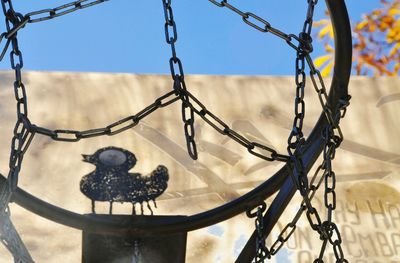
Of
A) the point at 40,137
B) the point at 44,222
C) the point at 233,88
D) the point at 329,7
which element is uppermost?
the point at 233,88

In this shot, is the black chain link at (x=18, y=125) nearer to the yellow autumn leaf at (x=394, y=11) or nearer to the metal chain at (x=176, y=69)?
the metal chain at (x=176, y=69)

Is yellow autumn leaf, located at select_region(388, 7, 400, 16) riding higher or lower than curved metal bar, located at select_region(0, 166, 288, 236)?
higher

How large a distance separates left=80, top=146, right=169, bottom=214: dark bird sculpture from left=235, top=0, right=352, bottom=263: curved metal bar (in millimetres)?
442

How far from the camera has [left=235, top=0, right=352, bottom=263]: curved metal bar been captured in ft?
6.28

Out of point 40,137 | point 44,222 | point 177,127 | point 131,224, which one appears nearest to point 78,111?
point 40,137

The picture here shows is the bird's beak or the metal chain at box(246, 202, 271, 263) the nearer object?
the metal chain at box(246, 202, 271, 263)

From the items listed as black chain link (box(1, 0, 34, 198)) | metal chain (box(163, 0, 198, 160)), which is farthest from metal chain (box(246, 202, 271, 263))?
black chain link (box(1, 0, 34, 198))

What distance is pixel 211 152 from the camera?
2.91m

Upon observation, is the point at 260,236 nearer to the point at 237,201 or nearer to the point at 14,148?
the point at 237,201

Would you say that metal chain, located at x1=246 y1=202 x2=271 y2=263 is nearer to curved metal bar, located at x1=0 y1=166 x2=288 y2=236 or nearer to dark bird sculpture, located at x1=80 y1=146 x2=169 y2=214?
curved metal bar, located at x1=0 y1=166 x2=288 y2=236

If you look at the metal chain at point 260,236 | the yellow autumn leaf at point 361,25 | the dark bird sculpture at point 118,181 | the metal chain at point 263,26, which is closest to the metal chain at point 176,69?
the metal chain at point 263,26

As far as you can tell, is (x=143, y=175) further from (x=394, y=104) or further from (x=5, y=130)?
(x=394, y=104)

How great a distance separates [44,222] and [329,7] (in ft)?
4.07

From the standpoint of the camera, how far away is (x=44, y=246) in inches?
97.3
